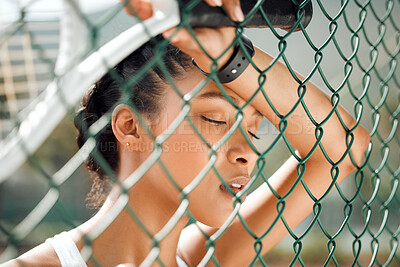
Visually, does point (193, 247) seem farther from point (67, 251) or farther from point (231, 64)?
point (231, 64)

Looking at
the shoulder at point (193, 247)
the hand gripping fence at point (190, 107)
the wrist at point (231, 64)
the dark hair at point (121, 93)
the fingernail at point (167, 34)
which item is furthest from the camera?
the shoulder at point (193, 247)

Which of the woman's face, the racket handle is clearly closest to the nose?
the woman's face

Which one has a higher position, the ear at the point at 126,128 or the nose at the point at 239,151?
the ear at the point at 126,128

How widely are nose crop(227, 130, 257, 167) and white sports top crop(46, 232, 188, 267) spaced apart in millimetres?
499

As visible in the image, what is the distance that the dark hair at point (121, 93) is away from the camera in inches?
53.7

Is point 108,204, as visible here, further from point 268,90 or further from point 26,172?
point 26,172

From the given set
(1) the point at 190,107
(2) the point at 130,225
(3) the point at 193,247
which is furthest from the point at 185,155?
(3) the point at 193,247

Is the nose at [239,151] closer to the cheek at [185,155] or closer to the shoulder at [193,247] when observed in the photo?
the cheek at [185,155]

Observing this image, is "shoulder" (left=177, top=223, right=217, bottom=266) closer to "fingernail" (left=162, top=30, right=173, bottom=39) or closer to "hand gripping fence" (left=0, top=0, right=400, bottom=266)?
"hand gripping fence" (left=0, top=0, right=400, bottom=266)

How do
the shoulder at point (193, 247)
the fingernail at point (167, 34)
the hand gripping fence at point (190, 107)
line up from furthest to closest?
1. the shoulder at point (193, 247)
2. the fingernail at point (167, 34)
3. the hand gripping fence at point (190, 107)

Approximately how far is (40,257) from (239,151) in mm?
602

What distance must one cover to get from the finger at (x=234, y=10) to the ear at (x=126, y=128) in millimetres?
522

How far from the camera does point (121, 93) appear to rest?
1.43 metres

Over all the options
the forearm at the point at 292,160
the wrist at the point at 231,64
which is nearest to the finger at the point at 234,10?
the wrist at the point at 231,64
